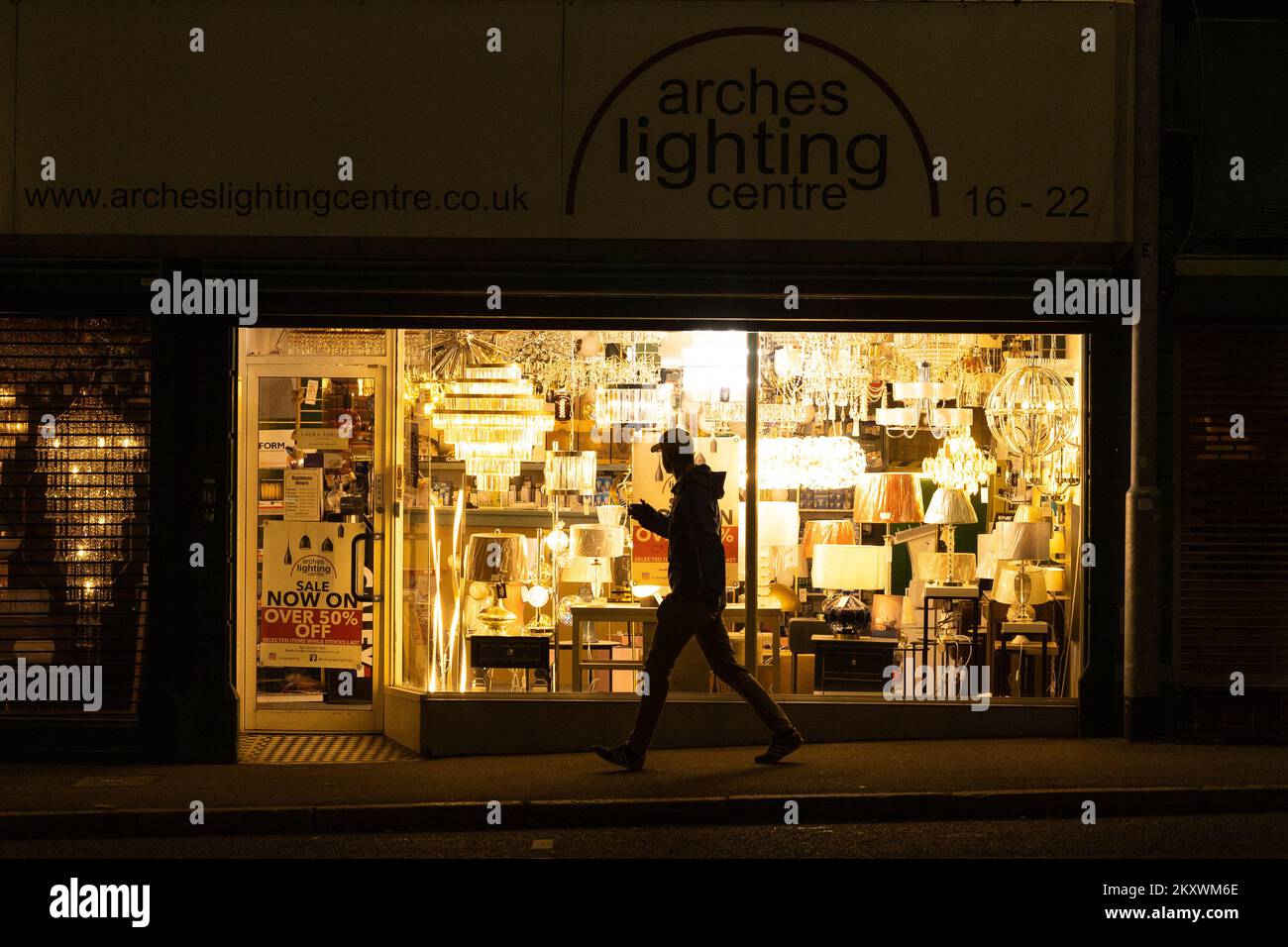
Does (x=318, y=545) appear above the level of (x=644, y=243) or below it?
below

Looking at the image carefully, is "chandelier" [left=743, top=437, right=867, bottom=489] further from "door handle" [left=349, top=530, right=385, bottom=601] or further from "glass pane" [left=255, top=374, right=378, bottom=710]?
"glass pane" [left=255, top=374, right=378, bottom=710]

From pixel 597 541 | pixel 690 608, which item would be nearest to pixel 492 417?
pixel 597 541

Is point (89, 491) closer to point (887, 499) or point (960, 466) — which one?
point (887, 499)

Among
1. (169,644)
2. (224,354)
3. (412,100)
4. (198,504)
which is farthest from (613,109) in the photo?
(169,644)

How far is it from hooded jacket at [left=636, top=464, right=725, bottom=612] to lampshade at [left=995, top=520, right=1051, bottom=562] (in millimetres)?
2754

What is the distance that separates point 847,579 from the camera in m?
11.4

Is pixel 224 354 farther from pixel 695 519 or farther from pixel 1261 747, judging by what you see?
pixel 1261 747

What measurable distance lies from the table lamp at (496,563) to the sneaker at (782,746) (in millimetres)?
2482

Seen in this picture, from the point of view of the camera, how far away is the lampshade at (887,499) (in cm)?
1150

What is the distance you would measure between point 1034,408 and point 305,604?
5622 mm

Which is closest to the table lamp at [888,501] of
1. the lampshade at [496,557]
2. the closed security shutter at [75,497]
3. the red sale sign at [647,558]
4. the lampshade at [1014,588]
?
the lampshade at [1014,588]

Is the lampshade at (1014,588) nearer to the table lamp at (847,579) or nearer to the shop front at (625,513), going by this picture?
the shop front at (625,513)

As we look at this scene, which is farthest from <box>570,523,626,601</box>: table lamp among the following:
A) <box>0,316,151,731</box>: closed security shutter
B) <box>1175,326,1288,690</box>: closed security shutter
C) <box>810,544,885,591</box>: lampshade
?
<box>1175,326,1288,690</box>: closed security shutter

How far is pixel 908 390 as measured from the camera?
11.3 meters
